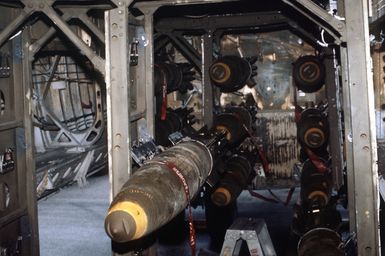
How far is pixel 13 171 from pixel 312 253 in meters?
2.62

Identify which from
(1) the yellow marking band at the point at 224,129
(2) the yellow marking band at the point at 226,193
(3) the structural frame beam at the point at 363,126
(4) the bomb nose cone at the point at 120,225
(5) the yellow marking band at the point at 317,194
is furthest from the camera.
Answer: (1) the yellow marking band at the point at 224,129

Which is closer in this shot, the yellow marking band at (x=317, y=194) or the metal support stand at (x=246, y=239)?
the metal support stand at (x=246, y=239)

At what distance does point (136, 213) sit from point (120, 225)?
0.09 m

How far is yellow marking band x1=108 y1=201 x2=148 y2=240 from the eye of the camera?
2.29 m

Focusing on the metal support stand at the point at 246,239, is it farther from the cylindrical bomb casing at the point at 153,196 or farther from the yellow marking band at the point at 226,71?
the yellow marking band at the point at 226,71

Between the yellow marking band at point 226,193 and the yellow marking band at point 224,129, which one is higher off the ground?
the yellow marking band at point 224,129

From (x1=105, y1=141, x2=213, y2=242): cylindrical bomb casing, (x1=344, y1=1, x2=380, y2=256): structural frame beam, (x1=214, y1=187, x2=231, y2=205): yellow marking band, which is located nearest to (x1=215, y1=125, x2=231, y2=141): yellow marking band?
(x1=214, y1=187, x2=231, y2=205): yellow marking band

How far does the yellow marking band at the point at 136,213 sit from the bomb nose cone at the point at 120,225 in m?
0.02

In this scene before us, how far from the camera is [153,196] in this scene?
97.2 inches

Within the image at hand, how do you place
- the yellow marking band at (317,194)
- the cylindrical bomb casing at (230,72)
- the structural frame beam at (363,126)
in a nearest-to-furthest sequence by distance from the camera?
1. the structural frame beam at (363,126)
2. the yellow marking band at (317,194)
3. the cylindrical bomb casing at (230,72)

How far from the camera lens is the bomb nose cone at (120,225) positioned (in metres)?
2.24

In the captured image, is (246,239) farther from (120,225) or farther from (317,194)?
(120,225)

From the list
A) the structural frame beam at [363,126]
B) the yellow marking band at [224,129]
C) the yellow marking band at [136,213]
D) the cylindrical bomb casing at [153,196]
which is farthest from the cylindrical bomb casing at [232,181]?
the yellow marking band at [136,213]

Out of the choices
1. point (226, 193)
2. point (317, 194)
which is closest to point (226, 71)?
point (226, 193)
